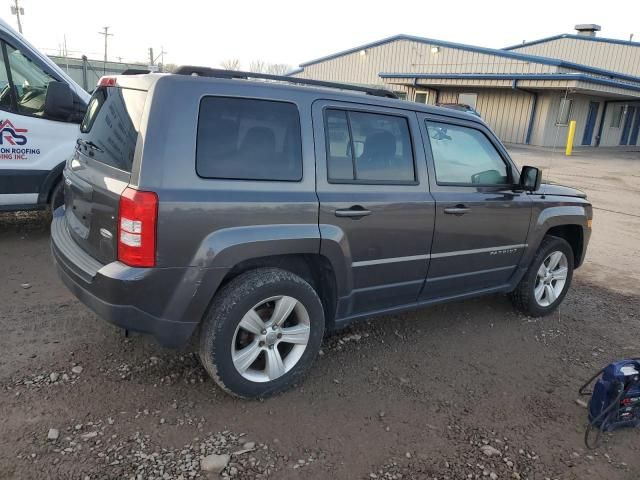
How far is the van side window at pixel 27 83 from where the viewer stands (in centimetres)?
559

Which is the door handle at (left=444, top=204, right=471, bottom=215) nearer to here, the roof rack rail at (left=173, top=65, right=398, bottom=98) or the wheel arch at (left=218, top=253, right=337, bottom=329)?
the roof rack rail at (left=173, top=65, right=398, bottom=98)

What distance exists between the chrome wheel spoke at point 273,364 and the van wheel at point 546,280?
2.62 metres

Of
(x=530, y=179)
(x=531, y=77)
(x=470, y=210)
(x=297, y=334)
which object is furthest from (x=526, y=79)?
(x=297, y=334)

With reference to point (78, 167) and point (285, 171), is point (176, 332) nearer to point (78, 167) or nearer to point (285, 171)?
point (285, 171)

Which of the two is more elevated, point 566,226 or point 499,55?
point 499,55

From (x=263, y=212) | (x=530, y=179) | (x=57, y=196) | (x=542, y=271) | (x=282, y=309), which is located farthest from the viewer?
(x=57, y=196)

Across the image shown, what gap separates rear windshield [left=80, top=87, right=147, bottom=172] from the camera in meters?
2.84

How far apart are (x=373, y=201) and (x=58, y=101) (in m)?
3.92

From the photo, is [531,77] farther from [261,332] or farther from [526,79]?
[261,332]

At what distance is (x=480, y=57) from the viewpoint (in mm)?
28547

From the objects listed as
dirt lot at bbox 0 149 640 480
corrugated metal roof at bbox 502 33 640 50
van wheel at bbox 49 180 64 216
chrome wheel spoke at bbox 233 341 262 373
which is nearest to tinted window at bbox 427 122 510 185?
dirt lot at bbox 0 149 640 480

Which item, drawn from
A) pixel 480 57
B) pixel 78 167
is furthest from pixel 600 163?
pixel 78 167

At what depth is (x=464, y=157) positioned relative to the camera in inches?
160

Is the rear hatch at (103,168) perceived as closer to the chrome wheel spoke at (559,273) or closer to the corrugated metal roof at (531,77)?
the chrome wheel spoke at (559,273)
